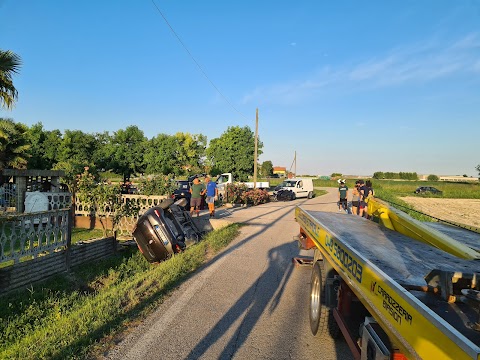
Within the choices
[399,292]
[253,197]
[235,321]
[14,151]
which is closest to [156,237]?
[235,321]

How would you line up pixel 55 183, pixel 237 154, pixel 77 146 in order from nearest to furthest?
pixel 55 183 < pixel 77 146 < pixel 237 154

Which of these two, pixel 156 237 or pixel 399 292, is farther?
pixel 156 237

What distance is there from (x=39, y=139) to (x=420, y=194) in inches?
2316

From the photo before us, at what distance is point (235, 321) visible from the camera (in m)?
4.58

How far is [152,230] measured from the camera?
7.65 metres

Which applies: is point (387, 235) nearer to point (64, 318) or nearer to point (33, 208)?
point (64, 318)

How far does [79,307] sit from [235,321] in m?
2.48

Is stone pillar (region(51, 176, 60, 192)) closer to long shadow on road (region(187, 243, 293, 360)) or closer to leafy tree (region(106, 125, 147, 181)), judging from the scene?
long shadow on road (region(187, 243, 293, 360))

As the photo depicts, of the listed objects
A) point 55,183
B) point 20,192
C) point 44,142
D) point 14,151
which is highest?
point 44,142

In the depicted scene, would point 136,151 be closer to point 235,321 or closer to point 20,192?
point 20,192

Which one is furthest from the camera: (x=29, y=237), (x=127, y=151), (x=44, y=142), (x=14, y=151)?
(x=127, y=151)

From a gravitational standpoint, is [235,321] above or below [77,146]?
below

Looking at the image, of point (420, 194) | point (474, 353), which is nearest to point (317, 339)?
point (474, 353)

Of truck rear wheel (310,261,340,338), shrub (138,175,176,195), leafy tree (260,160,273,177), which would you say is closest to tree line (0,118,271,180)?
shrub (138,175,176,195)
